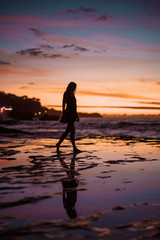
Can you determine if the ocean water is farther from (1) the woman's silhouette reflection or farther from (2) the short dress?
(1) the woman's silhouette reflection

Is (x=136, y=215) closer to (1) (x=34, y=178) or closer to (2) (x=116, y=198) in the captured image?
(2) (x=116, y=198)

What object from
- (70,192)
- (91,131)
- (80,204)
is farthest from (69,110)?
(91,131)

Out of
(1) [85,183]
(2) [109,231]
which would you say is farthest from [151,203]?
(1) [85,183]

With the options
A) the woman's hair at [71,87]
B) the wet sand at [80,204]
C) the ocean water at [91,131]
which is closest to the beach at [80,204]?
the wet sand at [80,204]

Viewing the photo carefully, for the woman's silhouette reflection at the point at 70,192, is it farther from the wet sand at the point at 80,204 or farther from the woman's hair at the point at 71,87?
the woman's hair at the point at 71,87

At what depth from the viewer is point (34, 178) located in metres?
3.90

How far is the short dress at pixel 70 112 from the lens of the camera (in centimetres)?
817

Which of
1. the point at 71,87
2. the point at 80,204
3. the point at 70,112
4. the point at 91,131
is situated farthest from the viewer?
the point at 91,131

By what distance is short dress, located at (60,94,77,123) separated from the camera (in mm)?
8172

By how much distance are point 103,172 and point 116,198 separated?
1559mm

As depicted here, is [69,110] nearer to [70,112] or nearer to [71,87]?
[70,112]

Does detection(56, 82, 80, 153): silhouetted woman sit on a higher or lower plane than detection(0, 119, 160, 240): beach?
higher

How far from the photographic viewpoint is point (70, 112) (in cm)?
821

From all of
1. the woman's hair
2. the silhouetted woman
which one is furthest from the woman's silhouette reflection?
the woman's hair
